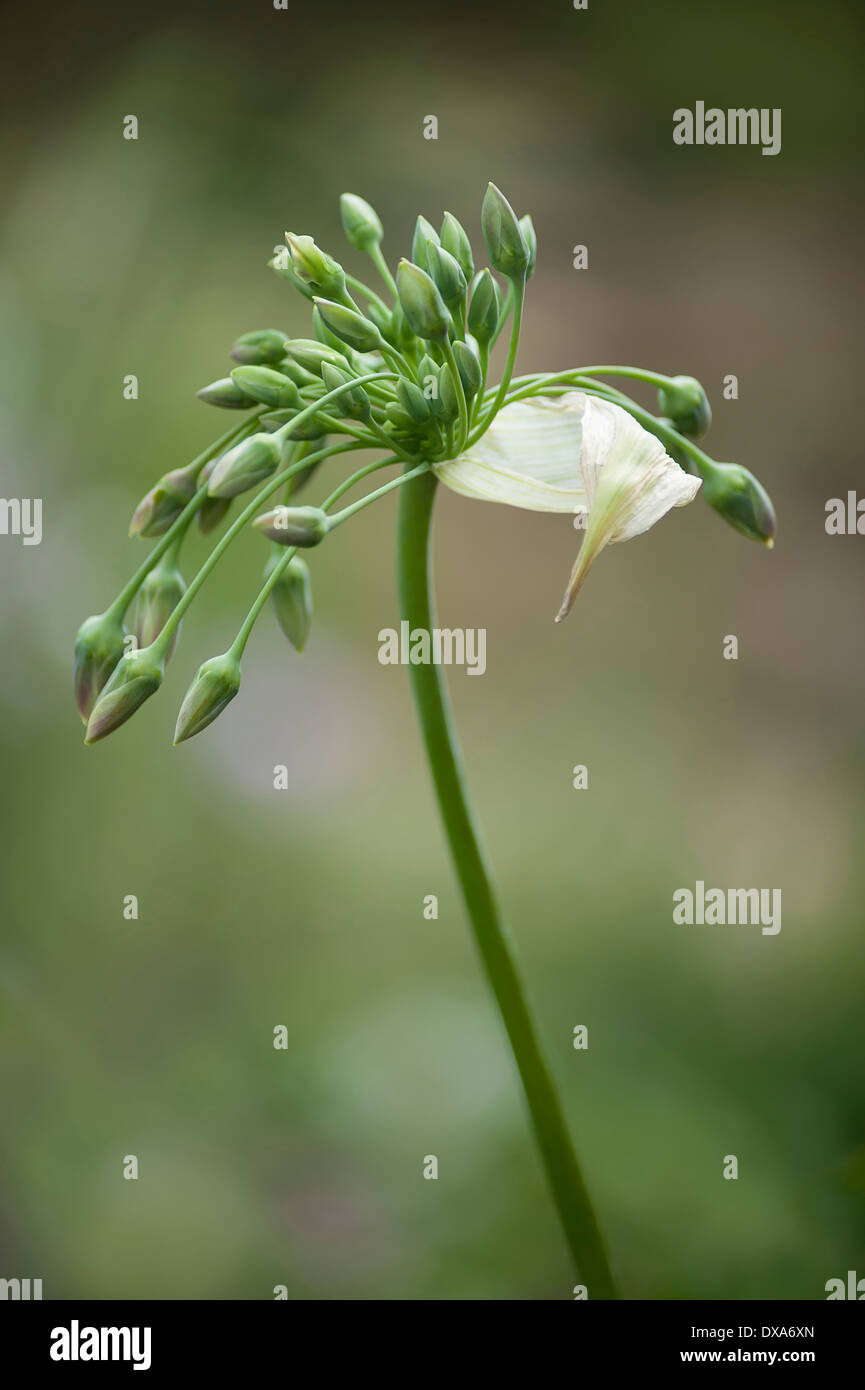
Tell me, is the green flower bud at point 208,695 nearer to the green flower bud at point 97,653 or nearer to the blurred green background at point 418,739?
the green flower bud at point 97,653

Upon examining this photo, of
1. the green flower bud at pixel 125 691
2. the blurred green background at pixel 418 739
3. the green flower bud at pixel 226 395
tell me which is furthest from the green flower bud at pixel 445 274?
the blurred green background at pixel 418 739

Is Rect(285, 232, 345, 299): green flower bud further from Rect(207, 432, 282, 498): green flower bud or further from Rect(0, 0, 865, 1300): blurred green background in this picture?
Rect(0, 0, 865, 1300): blurred green background

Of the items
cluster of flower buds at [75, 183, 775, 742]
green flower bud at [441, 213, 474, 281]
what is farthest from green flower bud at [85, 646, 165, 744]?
green flower bud at [441, 213, 474, 281]

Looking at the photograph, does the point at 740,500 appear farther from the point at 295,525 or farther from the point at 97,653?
the point at 97,653

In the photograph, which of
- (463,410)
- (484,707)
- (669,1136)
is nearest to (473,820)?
(463,410)
